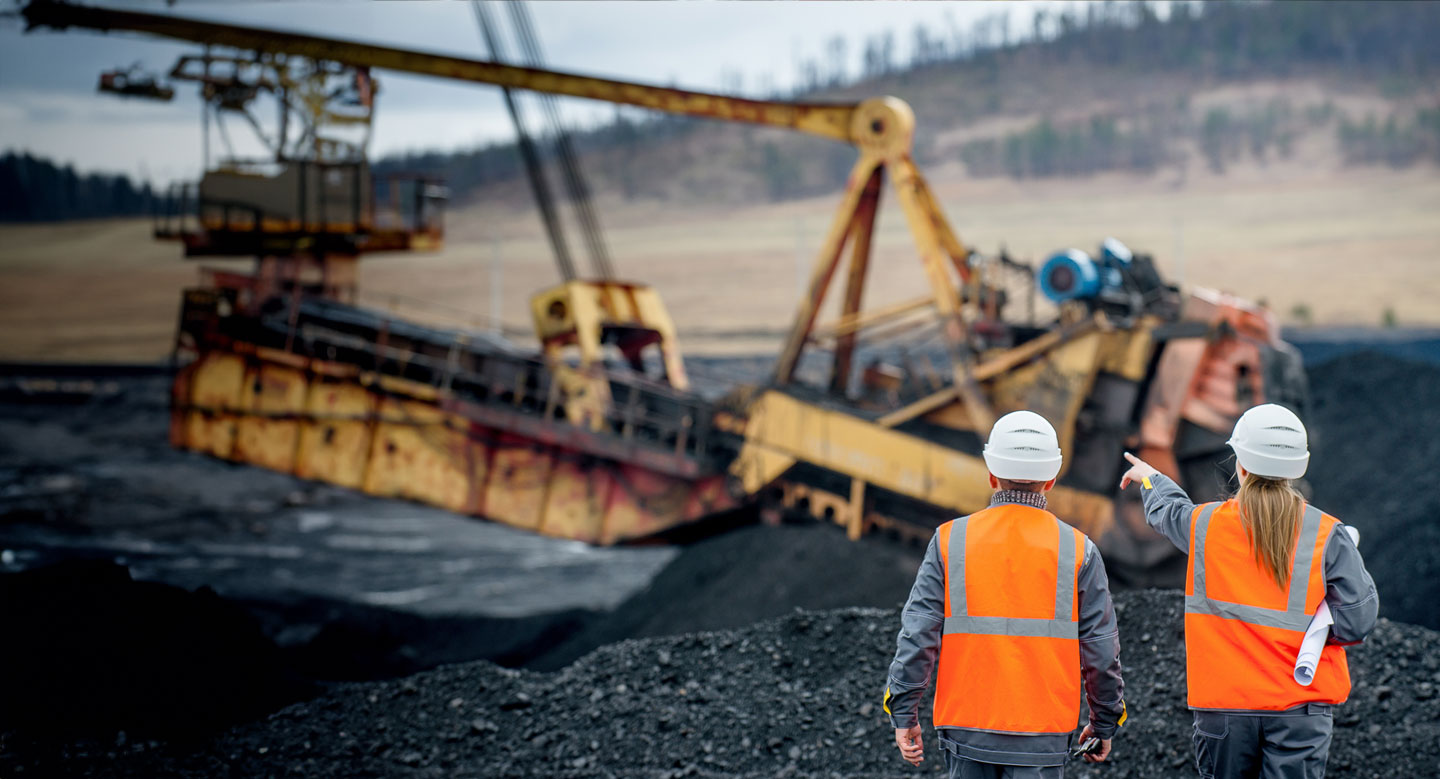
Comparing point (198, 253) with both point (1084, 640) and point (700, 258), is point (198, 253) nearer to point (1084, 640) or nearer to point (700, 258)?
point (1084, 640)

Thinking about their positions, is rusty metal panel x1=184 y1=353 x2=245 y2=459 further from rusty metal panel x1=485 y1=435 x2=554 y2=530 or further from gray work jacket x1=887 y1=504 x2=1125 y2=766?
gray work jacket x1=887 y1=504 x2=1125 y2=766

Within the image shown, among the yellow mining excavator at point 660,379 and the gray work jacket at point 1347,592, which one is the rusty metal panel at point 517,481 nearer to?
the yellow mining excavator at point 660,379

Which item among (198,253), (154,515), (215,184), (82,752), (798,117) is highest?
(798,117)

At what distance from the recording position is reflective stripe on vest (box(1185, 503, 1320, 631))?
2.73m

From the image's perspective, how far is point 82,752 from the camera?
4.58 metres

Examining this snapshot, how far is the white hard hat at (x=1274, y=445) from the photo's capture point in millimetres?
2746

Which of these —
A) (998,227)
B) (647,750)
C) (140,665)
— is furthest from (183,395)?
(998,227)

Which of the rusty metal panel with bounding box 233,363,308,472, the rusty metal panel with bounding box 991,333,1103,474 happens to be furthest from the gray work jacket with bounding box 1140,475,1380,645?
the rusty metal panel with bounding box 233,363,308,472

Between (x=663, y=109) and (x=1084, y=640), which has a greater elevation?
(x=663, y=109)

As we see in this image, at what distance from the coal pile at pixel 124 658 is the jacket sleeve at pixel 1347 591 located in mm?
4562

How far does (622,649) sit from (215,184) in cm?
608

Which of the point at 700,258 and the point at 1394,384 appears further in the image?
the point at 700,258

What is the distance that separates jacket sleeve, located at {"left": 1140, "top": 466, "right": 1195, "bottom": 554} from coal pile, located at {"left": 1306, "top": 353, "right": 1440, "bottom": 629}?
5669mm

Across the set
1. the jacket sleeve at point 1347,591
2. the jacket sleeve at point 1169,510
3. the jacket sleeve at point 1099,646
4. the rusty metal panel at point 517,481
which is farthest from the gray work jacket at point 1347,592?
the rusty metal panel at point 517,481
